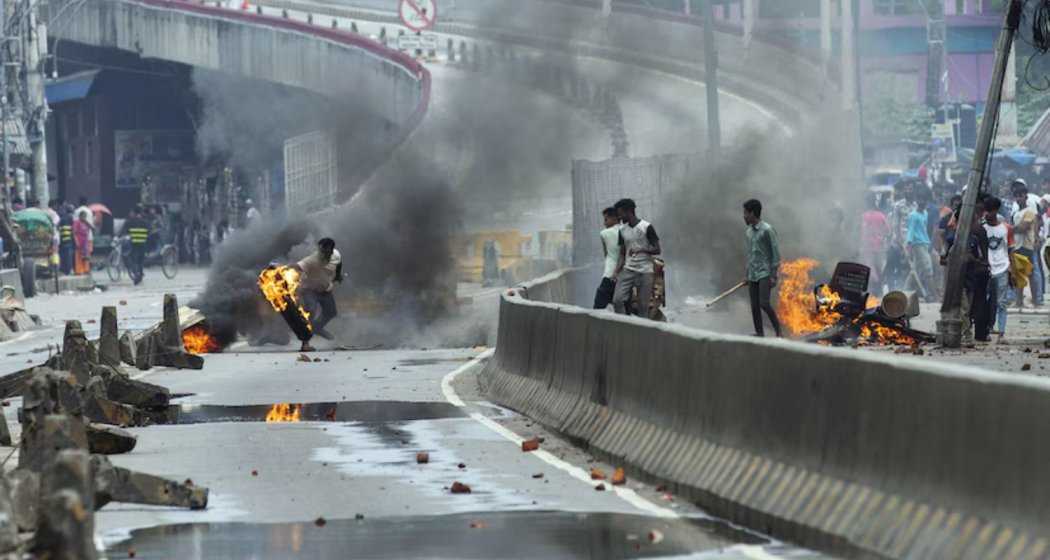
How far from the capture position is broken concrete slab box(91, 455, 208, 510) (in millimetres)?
11258

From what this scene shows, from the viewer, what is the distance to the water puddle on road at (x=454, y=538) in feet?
32.7

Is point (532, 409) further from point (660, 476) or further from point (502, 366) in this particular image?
point (660, 476)

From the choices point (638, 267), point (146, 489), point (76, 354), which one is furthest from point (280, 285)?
point (146, 489)

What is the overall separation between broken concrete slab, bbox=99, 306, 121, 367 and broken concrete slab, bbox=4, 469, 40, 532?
1129cm

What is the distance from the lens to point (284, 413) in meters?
18.2

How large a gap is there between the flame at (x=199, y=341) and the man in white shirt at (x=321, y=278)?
1.62 metres

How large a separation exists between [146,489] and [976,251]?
14.2 m

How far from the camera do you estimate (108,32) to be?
227ft

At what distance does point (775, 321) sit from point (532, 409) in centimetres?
635

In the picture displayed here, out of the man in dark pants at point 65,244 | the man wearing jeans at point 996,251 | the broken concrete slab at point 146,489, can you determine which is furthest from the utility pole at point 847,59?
the broken concrete slab at point 146,489

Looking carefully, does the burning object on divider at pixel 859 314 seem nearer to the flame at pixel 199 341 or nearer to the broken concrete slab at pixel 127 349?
the broken concrete slab at pixel 127 349

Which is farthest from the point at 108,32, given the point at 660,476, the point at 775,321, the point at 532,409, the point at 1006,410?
the point at 1006,410

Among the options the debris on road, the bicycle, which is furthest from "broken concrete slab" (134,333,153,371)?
the bicycle

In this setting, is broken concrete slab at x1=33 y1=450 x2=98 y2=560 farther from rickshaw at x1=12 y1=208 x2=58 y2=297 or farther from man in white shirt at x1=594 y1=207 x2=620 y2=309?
rickshaw at x1=12 y1=208 x2=58 y2=297
